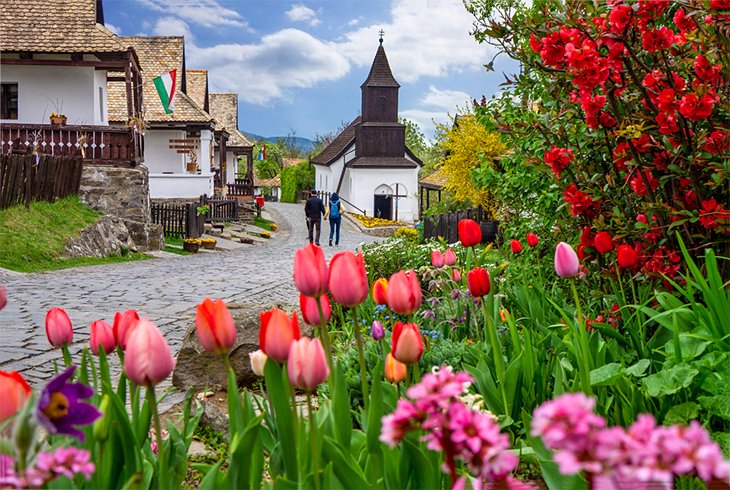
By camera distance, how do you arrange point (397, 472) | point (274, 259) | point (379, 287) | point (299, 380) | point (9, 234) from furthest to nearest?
point (274, 259)
point (9, 234)
point (379, 287)
point (397, 472)
point (299, 380)

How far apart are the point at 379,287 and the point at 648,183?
208 centimetres

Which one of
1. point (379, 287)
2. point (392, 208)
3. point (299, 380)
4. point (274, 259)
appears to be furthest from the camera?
point (392, 208)

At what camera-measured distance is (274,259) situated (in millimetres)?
18297

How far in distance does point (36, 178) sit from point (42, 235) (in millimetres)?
2173

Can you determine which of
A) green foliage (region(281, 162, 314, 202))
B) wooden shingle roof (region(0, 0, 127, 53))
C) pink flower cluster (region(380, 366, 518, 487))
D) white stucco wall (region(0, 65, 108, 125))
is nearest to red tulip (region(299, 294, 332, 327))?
pink flower cluster (region(380, 366, 518, 487))

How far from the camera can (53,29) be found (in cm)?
2231

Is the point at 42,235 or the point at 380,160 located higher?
the point at 380,160

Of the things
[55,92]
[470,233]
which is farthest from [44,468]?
[55,92]

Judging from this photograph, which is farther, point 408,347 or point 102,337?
point 102,337

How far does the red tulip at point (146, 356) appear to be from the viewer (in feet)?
4.63

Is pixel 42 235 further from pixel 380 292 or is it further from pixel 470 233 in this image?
pixel 380 292

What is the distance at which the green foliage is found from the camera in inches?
2886

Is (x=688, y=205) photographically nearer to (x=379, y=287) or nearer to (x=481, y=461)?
(x=379, y=287)

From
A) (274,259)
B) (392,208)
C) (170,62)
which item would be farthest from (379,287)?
(392,208)
